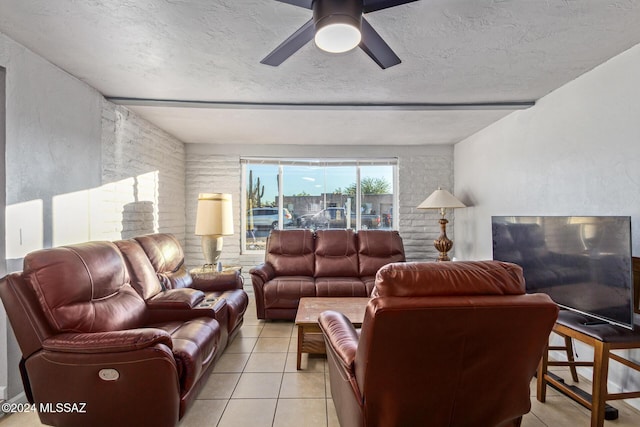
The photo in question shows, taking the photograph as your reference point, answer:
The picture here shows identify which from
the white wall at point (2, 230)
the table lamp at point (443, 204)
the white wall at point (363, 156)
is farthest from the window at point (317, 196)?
the white wall at point (2, 230)

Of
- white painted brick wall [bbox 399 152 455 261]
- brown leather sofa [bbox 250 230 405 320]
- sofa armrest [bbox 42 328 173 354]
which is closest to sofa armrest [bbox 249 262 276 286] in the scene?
brown leather sofa [bbox 250 230 405 320]

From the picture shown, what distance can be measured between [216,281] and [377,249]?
206 cm

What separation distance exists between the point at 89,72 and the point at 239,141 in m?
2.23

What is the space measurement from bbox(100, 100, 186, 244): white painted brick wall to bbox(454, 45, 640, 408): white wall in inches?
156

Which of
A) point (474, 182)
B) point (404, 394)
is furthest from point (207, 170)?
point (404, 394)

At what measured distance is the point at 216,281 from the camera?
3172 millimetres

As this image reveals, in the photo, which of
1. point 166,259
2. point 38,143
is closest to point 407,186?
point 166,259

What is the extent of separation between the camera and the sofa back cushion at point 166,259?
109 inches

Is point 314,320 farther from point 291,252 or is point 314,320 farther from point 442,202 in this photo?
point 442,202

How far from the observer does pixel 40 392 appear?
1.61 m

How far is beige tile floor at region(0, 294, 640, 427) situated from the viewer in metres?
1.86

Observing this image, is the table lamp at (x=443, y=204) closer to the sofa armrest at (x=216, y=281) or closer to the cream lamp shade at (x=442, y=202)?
the cream lamp shade at (x=442, y=202)

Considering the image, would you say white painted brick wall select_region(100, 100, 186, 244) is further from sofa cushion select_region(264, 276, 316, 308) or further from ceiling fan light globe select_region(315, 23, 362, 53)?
ceiling fan light globe select_region(315, 23, 362, 53)

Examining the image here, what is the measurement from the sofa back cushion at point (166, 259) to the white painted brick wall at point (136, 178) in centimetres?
38
